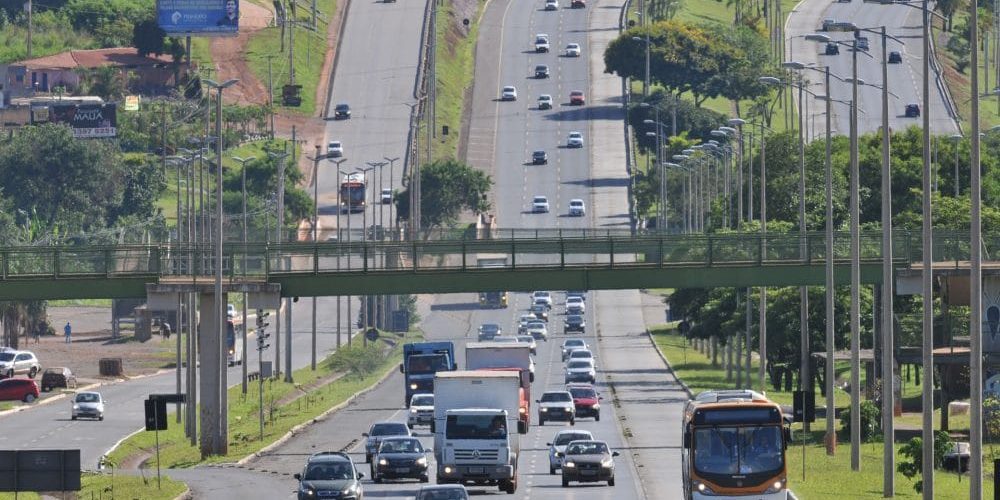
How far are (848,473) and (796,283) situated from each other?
2192 cm

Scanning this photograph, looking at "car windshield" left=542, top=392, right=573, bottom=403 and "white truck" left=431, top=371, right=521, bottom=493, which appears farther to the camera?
"car windshield" left=542, top=392, right=573, bottom=403

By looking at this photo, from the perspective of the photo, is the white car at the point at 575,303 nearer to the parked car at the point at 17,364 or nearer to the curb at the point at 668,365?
the curb at the point at 668,365

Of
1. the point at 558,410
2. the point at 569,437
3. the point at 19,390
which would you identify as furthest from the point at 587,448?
the point at 19,390

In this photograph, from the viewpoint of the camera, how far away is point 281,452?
89.4m

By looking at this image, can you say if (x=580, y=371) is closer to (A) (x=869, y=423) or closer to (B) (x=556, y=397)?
(B) (x=556, y=397)

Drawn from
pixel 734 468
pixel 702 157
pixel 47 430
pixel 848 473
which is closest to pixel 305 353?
pixel 702 157

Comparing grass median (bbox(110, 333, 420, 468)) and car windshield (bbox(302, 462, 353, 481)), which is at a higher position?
car windshield (bbox(302, 462, 353, 481))

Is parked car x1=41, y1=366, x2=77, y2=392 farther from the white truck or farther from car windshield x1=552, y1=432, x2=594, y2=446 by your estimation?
the white truck

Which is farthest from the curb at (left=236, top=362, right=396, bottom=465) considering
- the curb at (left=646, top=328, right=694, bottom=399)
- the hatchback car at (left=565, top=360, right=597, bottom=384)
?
the curb at (left=646, top=328, right=694, bottom=399)

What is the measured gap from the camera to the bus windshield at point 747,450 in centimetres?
5734

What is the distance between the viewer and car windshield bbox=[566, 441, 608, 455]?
71.9 metres

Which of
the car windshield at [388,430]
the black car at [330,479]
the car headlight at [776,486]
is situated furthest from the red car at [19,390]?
the car headlight at [776,486]

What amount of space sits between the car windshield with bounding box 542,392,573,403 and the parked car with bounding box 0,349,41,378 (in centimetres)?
4657

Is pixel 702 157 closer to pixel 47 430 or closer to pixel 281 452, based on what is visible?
pixel 47 430
